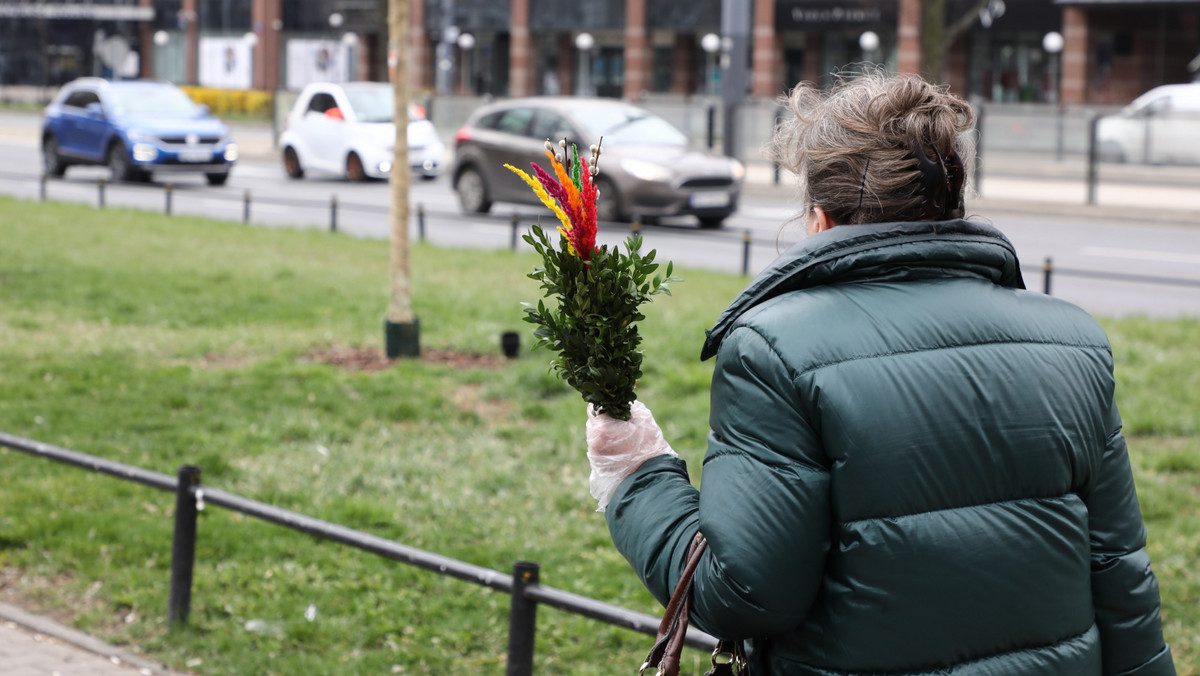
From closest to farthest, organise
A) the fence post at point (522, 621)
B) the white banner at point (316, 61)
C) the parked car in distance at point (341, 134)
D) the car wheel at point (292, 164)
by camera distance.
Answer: the fence post at point (522, 621) → the parked car in distance at point (341, 134) → the car wheel at point (292, 164) → the white banner at point (316, 61)

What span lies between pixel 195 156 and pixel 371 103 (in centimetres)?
518

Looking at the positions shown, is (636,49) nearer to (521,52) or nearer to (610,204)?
(521,52)

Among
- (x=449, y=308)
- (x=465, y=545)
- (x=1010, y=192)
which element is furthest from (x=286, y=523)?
(x=1010, y=192)

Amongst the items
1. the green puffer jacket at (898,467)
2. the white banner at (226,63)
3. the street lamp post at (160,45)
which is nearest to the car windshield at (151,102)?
the green puffer jacket at (898,467)

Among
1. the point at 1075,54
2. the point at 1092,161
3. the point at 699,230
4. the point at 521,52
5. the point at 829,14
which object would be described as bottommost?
the point at 699,230

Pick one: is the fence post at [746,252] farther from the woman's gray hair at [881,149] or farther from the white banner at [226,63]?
the white banner at [226,63]

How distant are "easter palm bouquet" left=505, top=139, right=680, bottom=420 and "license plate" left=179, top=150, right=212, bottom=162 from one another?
2221cm

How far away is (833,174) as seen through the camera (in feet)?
6.68

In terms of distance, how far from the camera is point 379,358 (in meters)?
9.09

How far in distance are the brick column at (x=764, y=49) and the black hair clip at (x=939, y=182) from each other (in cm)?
4621

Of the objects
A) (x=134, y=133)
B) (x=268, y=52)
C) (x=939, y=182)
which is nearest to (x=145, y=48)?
(x=268, y=52)

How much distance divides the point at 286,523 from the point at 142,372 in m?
4.45

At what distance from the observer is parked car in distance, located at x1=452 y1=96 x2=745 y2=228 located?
17.5m

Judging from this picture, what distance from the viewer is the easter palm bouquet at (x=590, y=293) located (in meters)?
2.21
